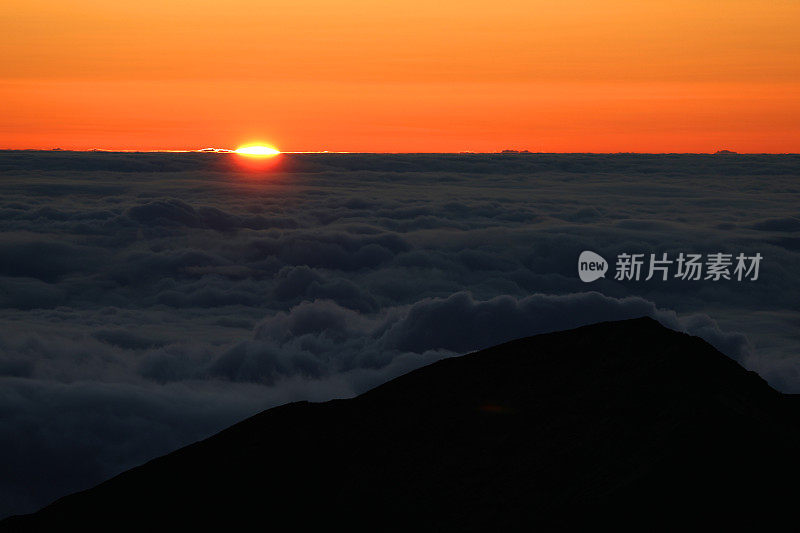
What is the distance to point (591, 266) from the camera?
6366 centimetres

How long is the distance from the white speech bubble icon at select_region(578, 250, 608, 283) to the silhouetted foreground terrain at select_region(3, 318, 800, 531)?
188 ft

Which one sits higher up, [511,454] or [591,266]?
[511,454]

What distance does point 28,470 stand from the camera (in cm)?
2039

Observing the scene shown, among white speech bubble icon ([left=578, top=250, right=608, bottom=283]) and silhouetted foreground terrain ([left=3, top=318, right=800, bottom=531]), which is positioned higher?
silhouetted foreground terrain ([left=3, top=318, right=800, bottom=531])

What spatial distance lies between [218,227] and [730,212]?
49380 millimetres

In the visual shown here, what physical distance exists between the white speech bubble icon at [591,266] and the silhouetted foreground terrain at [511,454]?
188ft

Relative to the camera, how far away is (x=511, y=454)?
3.23 metres

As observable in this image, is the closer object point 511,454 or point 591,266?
point 511,454

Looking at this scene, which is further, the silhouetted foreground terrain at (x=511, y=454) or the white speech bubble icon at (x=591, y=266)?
the white speech bubble icon at (x=591, y=266)

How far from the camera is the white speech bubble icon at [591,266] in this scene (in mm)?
61250

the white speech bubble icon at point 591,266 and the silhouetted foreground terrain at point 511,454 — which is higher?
the silhouetted foreground terrain at point 511,454

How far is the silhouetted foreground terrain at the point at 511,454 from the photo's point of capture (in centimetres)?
268

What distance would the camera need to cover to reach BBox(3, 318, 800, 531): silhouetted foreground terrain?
2680 mm

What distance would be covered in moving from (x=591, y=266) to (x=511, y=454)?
2443 inches
